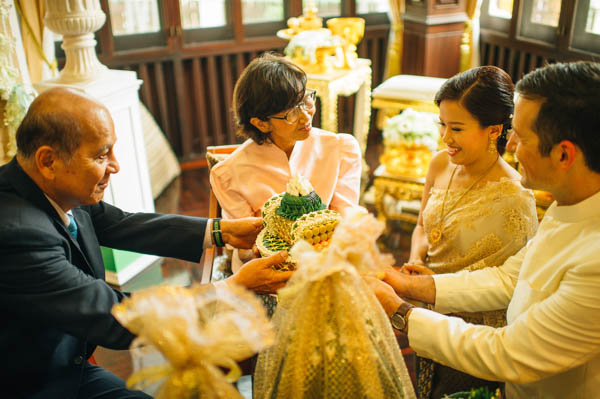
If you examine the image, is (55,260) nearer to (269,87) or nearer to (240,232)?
(240,232)

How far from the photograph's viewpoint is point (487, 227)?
2.01 m

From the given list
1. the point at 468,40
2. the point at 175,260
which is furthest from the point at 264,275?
the point at 468,40

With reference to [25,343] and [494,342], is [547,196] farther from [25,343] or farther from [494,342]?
[25,343]

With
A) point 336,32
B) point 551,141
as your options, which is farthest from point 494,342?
point 336,32

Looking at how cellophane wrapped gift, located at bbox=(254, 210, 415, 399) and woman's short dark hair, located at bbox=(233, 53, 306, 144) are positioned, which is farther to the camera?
woman's short dark hair, located at bbox=(233, 53, 306, 144)

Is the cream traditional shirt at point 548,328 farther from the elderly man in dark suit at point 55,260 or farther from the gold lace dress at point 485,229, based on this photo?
the elderly man in dark suit at point 55,260

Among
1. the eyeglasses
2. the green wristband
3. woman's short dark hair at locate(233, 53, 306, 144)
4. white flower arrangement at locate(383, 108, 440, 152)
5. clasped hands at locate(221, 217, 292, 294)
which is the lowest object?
white flower arrangement at locate(383, 108, 440, 152)

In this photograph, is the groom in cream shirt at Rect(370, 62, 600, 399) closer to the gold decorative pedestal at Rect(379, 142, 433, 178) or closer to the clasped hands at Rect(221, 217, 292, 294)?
the clasped hands at Rect(221, 217, 292, 294)

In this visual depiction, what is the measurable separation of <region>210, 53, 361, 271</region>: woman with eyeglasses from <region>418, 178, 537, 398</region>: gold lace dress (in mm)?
532

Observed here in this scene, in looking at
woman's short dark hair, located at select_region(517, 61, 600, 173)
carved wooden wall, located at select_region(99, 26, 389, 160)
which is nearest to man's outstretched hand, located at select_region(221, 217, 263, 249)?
woman's short dark hair, located at select_region(517, 61, 600, 173)

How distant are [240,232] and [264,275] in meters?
0.51

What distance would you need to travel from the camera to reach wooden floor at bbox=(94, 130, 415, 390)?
9.67ft

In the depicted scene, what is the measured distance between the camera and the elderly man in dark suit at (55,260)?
147 cm

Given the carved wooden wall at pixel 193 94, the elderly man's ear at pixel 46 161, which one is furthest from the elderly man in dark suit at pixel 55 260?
the carved wooden wall at pixel 193 94
